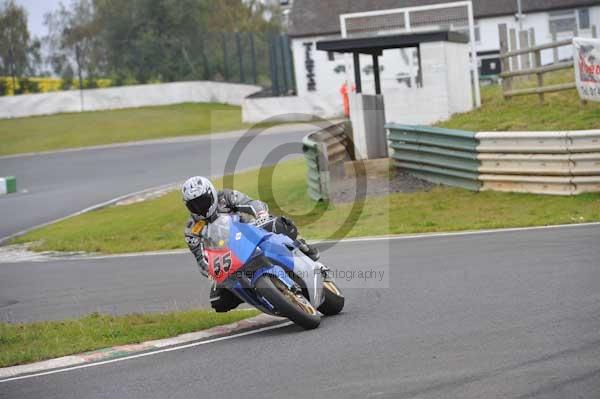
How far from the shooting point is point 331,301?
974cm

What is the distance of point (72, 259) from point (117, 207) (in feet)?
21.7

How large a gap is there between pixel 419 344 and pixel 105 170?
25823mm

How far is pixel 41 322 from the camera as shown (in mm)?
10969

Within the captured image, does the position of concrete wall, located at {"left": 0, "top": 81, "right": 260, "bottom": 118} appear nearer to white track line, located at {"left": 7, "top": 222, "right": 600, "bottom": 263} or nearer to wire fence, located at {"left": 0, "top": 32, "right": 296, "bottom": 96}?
wire fence, located at {"left": 0, "top": 32, "right": 296, "bottom": 96}

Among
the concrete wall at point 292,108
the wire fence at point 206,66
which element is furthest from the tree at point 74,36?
the concrete wall at point 292,108

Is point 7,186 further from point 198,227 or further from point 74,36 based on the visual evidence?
point 74,36

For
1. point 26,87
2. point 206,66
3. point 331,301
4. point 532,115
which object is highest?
point 206,66

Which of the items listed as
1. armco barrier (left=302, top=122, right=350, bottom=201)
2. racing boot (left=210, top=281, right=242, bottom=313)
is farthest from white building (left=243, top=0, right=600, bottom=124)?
racing boot (left=210, top=281, right=242, bottom=313)

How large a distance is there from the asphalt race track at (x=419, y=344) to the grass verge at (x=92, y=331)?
789 mm

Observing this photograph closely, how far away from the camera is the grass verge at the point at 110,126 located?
4203 cm

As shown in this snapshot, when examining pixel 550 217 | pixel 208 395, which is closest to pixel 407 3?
pixel 550 217

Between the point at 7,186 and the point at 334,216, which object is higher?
the point at 7,186

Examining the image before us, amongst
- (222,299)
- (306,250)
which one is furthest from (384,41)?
(222,299)

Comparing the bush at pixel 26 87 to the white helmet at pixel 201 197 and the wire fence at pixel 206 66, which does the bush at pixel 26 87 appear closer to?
the wire fence at pixel 206 66
